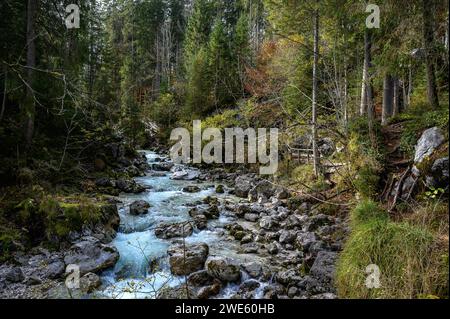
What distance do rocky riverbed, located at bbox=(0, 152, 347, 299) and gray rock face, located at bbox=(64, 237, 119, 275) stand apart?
2cm

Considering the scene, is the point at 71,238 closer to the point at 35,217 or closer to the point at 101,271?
the point at 35,217

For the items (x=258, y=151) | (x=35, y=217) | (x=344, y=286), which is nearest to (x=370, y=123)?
(x=344, y=286)

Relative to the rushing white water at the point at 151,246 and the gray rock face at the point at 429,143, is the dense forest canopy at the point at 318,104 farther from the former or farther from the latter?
the rushing white water at the point at 151,246

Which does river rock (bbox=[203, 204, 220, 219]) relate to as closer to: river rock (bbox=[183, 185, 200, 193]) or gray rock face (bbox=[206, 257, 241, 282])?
river rock (bbox=[183, 185, 200, 193])

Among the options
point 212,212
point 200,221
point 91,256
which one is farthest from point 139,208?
point 91,256

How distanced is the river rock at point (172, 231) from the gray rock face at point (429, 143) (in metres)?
6.00

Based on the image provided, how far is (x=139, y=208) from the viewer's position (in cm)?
1021

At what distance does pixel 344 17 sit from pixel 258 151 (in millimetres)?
7617

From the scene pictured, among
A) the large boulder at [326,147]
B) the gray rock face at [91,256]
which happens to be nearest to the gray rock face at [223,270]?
the gray rock face at [91,256]

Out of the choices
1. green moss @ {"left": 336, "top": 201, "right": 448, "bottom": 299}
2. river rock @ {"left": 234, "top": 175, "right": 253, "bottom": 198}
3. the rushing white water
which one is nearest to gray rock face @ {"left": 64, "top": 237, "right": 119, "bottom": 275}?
the rushing white water

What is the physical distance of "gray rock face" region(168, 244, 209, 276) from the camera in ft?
21.8

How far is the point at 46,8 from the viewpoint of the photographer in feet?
34.5

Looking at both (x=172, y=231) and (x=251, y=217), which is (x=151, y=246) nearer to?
(x=172, y=231)

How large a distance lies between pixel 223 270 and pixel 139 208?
487 cm
